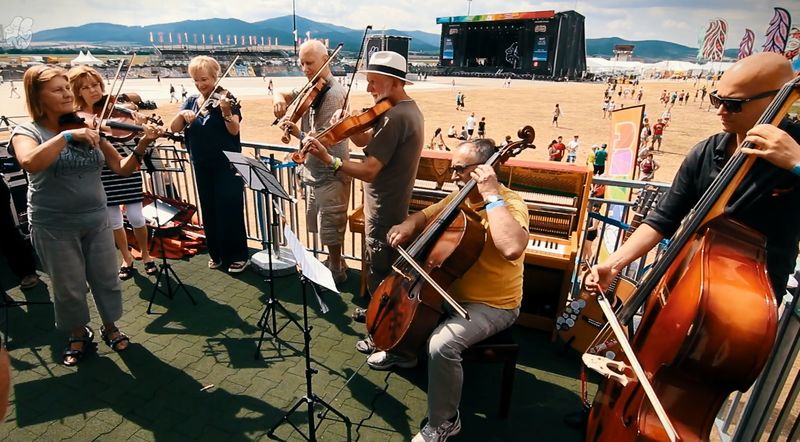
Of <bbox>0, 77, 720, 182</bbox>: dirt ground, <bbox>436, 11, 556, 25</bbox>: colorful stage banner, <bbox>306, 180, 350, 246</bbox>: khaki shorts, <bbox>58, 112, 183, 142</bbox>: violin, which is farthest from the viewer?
<bbox>436, 11, 556, 25</bbox>: colorful stage banner

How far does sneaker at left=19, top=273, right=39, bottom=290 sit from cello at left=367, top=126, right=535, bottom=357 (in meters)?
4.07

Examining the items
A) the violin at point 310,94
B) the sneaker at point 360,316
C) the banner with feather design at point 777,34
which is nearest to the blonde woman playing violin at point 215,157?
the violin at point 310,94

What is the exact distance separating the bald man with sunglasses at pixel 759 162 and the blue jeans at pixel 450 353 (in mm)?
706

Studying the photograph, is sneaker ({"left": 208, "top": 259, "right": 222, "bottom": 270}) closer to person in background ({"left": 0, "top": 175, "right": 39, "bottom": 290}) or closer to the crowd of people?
the crowd of people

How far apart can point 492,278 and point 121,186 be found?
3.94 metres

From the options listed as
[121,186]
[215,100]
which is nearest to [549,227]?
[215,100]

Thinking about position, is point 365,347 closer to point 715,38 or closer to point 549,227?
point 549,227

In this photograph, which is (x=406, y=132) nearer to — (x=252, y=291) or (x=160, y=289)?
(x=252, y=291)

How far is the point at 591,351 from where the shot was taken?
2.37 m

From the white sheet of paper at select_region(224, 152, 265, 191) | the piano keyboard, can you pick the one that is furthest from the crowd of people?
the piano keyboard

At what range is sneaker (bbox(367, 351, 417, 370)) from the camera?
345 cm

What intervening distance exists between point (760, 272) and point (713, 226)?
0.82 ft

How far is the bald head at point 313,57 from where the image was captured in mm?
4102

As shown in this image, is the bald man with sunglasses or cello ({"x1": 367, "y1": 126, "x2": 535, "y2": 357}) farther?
cello ({"x1": 367, "y1": 126, "x2": 535, "y2": 357})
